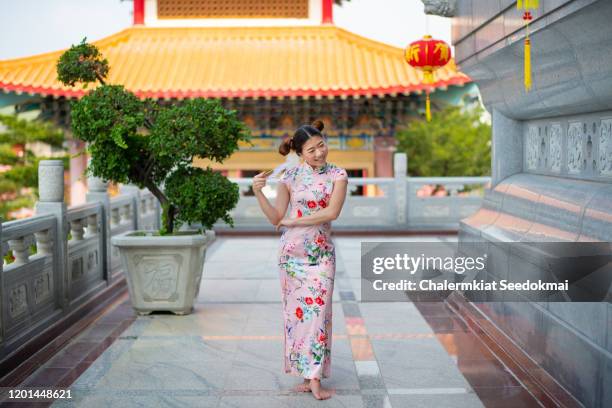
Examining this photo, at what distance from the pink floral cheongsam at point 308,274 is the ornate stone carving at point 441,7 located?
305 centimetres

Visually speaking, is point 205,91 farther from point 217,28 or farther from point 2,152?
point 2,152

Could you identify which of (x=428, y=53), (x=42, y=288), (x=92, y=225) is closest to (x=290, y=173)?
(x=42, y=288)

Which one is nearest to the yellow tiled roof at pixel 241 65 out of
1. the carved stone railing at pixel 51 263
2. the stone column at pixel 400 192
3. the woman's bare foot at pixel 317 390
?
Result: the stone column at pixel 400 192

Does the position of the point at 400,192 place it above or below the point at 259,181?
below

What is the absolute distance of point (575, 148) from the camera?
4.82 metres

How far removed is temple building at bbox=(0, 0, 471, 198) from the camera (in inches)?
475

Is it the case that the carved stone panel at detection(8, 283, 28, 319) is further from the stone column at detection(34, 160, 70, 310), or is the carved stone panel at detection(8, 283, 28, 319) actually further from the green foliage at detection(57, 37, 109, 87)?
the green foliage at detection(57, 37, 109, 87)

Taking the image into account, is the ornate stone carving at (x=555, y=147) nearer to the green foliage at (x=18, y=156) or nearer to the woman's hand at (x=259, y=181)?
the woman's hand at (x=259, y=181)

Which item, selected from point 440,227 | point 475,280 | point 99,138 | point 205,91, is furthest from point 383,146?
point 99,138

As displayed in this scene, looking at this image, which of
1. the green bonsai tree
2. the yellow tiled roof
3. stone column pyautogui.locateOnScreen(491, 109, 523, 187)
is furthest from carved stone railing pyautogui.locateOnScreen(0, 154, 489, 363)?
stone column pyautogui.locateOnScreen(491, 109, 523, 187)

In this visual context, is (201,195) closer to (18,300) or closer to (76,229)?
(76,229)

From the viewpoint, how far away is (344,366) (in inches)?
180

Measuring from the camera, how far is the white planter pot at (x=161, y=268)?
19.1ft

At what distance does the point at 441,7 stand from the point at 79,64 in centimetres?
307
